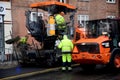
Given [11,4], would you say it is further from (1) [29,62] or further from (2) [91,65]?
(2) [91,65]

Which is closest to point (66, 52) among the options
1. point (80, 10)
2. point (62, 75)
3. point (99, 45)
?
point (62, 75)

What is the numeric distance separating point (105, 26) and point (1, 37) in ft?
25.3

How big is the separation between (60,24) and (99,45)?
3.75m

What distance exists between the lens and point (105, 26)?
17031 millimetres

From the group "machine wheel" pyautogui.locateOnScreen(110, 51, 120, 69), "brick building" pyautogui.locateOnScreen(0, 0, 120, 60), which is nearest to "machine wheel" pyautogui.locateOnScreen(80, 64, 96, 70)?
"machine wheel" pyautogui.locateOnScreen(110, 51, 120, 69)

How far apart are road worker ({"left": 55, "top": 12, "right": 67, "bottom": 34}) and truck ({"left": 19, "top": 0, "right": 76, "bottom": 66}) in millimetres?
217

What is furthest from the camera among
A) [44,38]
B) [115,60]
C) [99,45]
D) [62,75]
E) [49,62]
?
[44,38]

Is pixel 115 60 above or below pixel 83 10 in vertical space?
below

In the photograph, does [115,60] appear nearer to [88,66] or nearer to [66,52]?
[88,66]

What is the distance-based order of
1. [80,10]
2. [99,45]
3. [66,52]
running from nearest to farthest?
[99,45] < [66,52] < [80,10]

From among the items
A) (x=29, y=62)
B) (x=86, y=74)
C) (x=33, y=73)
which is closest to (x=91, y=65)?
(x=86, y=74)

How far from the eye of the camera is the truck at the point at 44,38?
19211 millimetres

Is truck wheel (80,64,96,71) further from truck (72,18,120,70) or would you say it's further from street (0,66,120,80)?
street (0,66,120,80)

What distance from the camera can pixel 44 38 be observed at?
2002cm
